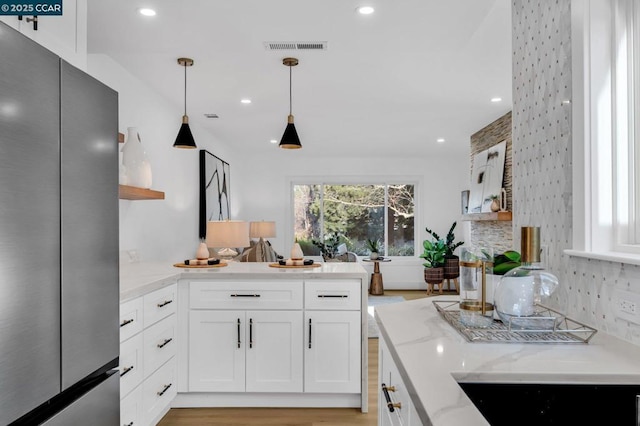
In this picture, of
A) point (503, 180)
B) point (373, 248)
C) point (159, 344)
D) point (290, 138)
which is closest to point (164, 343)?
point (159, 344)

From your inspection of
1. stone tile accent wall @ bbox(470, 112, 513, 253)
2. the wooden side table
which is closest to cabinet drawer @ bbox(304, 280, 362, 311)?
stone tile accent wall @ bbox(470, 112, 513, 253)

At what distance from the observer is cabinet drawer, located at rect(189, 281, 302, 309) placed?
2852 millimetres

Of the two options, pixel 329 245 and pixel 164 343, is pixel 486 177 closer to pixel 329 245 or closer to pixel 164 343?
pixel 329 245

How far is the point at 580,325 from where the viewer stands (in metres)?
1.27

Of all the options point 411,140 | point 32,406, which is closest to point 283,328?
point 32,406

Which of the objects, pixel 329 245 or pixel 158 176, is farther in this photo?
pixel 329 245

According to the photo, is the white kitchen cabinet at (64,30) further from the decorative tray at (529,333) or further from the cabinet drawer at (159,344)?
the decorative tray at (529,333)

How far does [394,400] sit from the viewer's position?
1.17m

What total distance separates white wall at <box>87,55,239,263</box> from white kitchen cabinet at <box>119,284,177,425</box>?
3.30 feet

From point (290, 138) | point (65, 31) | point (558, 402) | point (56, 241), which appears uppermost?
point (65, 31)

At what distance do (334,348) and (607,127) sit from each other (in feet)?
6.80

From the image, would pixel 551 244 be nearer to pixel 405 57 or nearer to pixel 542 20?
pixel 542 20

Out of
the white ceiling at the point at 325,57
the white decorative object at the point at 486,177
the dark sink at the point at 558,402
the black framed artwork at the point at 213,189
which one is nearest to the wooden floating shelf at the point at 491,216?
the white decorative object at the point at 486,177

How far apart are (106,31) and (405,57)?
2.04 metres
